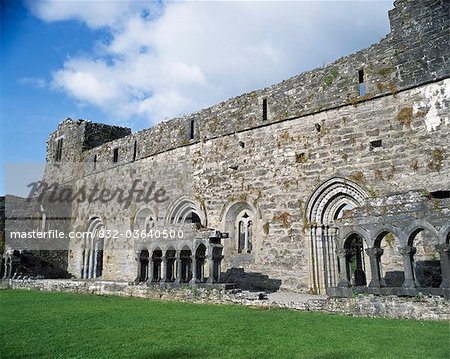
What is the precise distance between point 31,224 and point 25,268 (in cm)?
405

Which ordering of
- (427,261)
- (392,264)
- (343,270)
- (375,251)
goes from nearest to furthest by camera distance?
(375,251) → (343,270) → (427,261) → (392,264)

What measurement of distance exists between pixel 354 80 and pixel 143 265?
841 centimetres

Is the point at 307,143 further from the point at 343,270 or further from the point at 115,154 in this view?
the point at 115,154

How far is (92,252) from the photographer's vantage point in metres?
20.4

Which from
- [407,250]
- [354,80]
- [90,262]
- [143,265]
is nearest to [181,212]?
[143,265]

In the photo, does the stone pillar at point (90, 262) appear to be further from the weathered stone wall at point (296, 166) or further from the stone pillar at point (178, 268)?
the stone pillar at point (178, 268)

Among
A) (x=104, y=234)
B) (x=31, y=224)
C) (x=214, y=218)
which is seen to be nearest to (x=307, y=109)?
(x=214, y=218)

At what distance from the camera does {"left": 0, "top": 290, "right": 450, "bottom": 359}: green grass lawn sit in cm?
433

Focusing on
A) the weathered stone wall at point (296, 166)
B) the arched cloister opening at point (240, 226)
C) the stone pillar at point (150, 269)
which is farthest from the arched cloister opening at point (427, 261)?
the stone pillar at point (150, 269)

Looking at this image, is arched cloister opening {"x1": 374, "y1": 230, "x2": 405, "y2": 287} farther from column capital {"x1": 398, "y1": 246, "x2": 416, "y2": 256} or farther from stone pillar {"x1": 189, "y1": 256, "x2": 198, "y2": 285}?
stone pillar {"x1": 189, "y1": 256, "x2": 198, "y2": 285}

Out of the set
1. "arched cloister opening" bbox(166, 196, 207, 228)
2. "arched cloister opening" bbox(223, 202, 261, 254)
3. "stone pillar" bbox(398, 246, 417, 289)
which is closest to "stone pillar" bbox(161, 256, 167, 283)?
"arched cloister opening" bbox(223, 202, 261, 254)

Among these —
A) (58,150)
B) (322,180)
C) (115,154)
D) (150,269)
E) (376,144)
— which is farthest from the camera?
(58,150)

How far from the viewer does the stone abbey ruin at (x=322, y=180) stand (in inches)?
316

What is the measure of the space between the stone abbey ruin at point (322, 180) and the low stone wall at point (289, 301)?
0.32m
